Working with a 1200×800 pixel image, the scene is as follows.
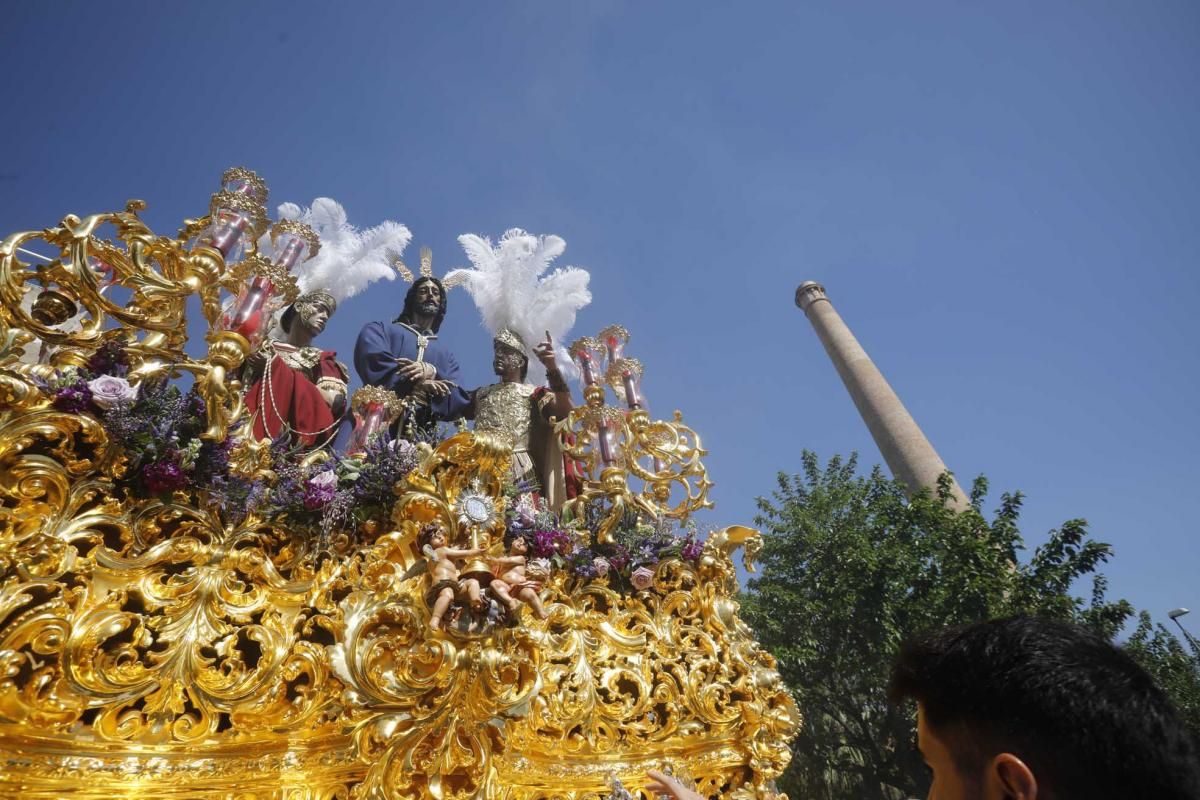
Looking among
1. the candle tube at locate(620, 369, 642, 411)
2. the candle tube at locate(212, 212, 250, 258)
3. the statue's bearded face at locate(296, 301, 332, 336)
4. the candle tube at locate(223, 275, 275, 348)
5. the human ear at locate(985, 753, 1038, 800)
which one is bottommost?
the human ear at locate(985, 753, 1038, 800)

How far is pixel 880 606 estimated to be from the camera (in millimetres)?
10867

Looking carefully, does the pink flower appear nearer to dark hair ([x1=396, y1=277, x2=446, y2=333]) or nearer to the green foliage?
dark hair ([x1=396, y1=277, x2=446, y2=333])

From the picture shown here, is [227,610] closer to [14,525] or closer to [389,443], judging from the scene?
[14,525]

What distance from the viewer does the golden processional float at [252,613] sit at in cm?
275

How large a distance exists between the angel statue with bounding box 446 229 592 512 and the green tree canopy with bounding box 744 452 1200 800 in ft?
22.0

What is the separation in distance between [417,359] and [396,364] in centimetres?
47

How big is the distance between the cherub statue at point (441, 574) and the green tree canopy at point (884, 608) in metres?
8.72

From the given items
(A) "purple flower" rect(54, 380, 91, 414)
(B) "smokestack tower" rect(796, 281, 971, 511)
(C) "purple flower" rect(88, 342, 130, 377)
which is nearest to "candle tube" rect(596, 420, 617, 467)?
(C) "purple flower" rect(88, 342, 130, 377)

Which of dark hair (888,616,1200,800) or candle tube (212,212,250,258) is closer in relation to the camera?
dark hair (888,616,1200,800)

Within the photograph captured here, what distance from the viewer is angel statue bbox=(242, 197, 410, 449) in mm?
5207

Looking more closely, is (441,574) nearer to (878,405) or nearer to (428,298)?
(428,298)

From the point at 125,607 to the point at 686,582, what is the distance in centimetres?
377

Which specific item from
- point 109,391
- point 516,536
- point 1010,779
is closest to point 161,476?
point 109,391

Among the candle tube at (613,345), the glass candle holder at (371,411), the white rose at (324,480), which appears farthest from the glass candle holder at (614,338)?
the white rose at (324,480)
